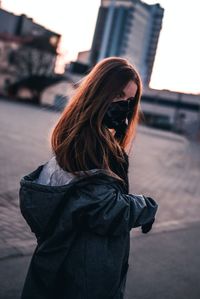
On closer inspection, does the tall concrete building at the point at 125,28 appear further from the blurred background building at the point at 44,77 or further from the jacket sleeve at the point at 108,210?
the jacket sleeve at the point at 108,210

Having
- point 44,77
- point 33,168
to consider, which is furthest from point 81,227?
point 44,77

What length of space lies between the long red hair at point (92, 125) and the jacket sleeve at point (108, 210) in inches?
3.7

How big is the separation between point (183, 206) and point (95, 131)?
6615 mm

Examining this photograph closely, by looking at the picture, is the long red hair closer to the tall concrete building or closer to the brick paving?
the brick paving

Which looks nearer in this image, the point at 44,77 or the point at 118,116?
the point at 118,116

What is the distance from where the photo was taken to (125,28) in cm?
12925

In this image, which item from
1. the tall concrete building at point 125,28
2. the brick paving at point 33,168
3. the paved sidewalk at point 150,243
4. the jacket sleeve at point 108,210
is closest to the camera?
the jacket sleeve at point 108,210

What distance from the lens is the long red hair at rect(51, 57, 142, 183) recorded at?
5.70 ft

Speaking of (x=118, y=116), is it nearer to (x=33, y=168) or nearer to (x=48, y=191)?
(x=48, y=191)

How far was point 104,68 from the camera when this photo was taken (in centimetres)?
185

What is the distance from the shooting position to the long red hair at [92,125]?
1.74m

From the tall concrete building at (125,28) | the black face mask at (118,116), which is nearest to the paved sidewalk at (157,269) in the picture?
the black face mask at (118,116)

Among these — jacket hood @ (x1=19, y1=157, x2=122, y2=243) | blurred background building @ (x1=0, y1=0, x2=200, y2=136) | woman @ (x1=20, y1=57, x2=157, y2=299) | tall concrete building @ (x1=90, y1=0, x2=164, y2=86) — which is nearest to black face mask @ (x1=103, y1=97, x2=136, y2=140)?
woman @ (x1=20, y1=57, x2=157, y2=299)

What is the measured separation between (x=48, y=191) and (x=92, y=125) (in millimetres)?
359
